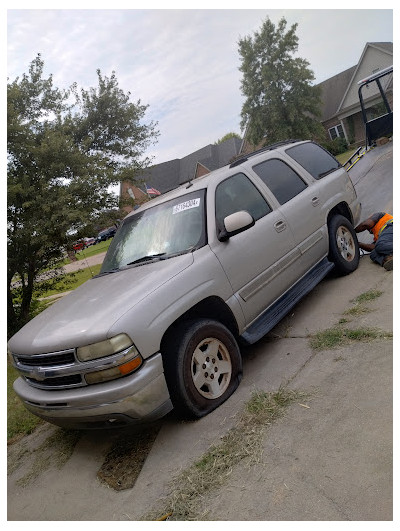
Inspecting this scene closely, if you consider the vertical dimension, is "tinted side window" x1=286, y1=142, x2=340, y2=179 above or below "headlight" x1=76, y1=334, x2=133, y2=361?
above

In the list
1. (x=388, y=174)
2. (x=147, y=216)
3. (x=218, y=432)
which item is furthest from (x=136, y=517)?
(x=388, y=174)

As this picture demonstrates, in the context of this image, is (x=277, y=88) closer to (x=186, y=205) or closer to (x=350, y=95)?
(x=350, y=95)

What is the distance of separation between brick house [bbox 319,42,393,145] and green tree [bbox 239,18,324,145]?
3.32 m

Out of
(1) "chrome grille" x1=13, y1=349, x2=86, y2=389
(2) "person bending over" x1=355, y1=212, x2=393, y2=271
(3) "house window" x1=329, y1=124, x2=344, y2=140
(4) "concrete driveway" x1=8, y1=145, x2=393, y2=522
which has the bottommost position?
(4) "concrete driveway" x1=8, y1=145, x2=393, y2=522

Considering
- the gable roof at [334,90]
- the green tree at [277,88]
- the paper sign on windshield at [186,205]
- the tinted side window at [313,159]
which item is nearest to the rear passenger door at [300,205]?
the tinted side window at [313,159]

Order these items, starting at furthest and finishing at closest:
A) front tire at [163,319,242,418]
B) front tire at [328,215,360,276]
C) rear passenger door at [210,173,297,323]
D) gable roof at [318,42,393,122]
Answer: gable roof at [318,42,393,122]
front tire at [328,215,360,276]
rear passenger door at [210,173,297,323]
front tire at [163,319,242,418]

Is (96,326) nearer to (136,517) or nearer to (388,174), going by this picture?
(136,517)

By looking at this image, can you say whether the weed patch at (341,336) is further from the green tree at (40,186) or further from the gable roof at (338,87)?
the gable roof at (338,87)

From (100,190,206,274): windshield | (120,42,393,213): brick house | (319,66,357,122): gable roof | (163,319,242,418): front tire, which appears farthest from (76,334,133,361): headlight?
(319,66,357,122): gable roof

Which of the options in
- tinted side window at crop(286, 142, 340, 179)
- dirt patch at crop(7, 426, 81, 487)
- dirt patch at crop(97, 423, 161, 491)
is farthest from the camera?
tinted side window at crop(286, 142, 340, 179)

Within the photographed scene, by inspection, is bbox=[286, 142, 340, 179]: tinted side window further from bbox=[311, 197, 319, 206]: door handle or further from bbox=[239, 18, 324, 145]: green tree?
bbox=[239, 18, 324, 145]: green tree

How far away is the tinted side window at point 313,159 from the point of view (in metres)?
5.62

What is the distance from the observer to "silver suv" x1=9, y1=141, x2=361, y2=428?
3.01m

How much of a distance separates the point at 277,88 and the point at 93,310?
37296 mm
